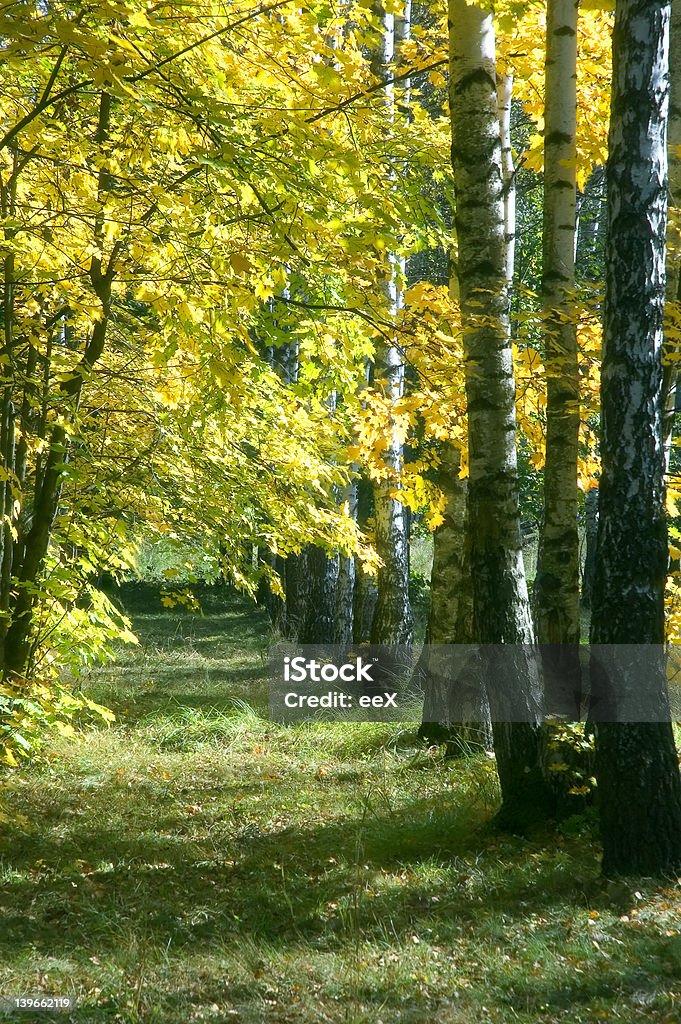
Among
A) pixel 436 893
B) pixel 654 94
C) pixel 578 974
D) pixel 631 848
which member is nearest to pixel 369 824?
pixel 436 893

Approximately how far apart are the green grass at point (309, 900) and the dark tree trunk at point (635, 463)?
14.6 inches

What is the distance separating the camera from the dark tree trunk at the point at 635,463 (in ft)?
13.3

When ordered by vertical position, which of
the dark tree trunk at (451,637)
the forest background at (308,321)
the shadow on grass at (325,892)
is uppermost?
the forest background at (308,321)

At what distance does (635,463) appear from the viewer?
4.10 metres

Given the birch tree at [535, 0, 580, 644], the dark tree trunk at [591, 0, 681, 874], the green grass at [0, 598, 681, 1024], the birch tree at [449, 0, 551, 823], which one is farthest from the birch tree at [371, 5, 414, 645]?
the dark tree trunk at [591, 0, 681, 874]

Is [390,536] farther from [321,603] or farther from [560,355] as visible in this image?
[560,355]

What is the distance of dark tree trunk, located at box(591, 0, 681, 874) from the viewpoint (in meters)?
4.06

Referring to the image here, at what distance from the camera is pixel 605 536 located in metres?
4.16

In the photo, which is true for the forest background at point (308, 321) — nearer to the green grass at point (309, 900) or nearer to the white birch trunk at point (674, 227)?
the white birch trunk at point (674, 227)

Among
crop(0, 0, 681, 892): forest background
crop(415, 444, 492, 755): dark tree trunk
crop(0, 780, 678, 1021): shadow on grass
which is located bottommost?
crop(0, 780, 678, 1021): shadow on grass

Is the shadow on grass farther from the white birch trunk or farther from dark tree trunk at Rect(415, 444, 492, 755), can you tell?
the white birch trunk

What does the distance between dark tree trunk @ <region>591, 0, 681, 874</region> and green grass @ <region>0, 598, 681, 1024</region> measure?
37cm

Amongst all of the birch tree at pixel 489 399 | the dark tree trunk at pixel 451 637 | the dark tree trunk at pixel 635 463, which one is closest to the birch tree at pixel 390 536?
the dark tree trunk at pixel 451 637

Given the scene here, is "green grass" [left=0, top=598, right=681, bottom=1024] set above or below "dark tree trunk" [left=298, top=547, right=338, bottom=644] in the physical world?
below
